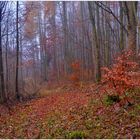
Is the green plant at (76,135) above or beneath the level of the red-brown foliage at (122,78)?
beneath

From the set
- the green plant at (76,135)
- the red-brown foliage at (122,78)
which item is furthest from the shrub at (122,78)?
the green plant at (76,135)

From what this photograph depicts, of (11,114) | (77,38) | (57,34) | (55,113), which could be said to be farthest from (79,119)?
(77,38)

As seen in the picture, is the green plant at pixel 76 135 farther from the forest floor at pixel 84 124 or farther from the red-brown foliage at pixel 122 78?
the red-brown foliage at pixel 122 78

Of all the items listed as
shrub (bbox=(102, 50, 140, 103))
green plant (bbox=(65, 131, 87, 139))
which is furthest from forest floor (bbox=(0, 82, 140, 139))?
shrub (bbox=(102, 50, 140, 103))

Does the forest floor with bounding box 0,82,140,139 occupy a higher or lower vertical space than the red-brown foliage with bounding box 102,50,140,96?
lower

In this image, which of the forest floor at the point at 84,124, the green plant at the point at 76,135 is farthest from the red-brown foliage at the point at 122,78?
the green plant at the point at 76,135

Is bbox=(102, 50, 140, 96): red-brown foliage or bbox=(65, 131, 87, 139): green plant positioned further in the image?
bbox=(102, 50, 140, 96): red-brown foliage

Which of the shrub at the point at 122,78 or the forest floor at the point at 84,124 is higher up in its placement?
the shrub at the point at 122,78

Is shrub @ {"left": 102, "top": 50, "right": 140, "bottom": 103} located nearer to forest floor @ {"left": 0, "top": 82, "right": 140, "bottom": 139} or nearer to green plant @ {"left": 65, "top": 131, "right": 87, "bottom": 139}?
forest floor @ {"left": 0, "top": 82, "right": 140, "bottom": 139}

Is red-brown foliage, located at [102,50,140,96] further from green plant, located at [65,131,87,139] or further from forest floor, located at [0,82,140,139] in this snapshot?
green plant, located at [65,131,87,139]

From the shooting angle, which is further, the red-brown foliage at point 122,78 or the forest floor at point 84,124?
the red-brown foliage at point 122,78

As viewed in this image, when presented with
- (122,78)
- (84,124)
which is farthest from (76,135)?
(122,78)

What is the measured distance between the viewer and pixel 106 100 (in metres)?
10.4

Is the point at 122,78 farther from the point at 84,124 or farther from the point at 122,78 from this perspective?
the point at 84,124
